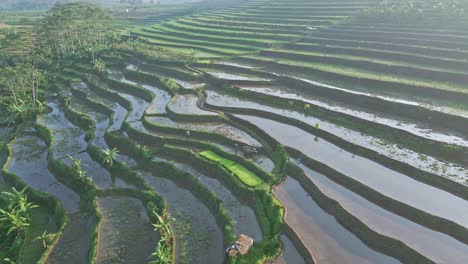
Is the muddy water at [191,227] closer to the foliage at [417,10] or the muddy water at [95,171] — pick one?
the muddy water at [95,171]

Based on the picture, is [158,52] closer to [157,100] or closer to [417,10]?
[157,100]

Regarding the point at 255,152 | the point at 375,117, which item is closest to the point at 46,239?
the point at 255,152

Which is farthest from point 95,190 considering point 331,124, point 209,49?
point 209,49

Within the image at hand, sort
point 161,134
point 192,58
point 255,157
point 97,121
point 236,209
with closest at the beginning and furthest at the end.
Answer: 1. point 236,209
2. point 255,157
3. point 161,134
4. point 97,121
5. point 192,58

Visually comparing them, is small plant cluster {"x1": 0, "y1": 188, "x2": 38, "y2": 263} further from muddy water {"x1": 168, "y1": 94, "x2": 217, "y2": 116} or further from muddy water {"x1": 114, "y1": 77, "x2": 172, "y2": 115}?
muddy water {"x1": 168, "y1": 94, "x2": 217, "y2": 116}

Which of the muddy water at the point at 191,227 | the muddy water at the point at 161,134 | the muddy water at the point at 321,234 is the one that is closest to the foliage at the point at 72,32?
the muddy water at the point at 161,134

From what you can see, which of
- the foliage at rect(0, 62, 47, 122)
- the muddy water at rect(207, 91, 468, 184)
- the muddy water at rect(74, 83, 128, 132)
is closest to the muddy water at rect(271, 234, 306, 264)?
the muddy water at rect(207, 91, 468, 184)

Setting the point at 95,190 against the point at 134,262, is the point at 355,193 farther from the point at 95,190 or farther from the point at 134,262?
the point at 95,190
